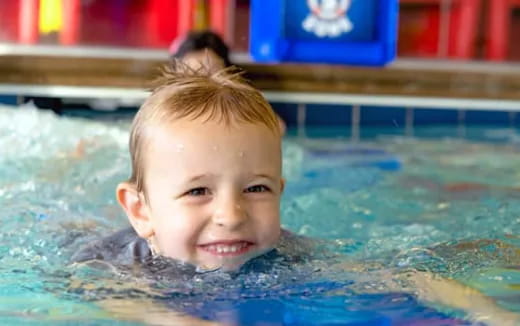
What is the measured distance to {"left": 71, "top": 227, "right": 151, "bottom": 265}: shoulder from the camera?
6.23 ft

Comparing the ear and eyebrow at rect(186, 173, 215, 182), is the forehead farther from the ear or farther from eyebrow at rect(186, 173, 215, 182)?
the ear

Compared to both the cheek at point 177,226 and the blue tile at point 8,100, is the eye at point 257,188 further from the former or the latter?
the blue tile at point 8,100

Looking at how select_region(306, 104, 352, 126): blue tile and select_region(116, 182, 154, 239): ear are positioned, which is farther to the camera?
select_region(306, 104, 352, 126): blue tile

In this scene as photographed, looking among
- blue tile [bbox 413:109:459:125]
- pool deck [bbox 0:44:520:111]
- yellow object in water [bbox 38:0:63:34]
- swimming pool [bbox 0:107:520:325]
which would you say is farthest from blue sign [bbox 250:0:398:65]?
yellow object in water [bbox 38:0:63:34]

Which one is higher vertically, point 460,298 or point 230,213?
point 230,213

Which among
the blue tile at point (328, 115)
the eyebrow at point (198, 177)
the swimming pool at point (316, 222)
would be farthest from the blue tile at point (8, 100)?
the eyebrow at point (198, 177)

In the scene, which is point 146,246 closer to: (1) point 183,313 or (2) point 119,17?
(1) point 183,313

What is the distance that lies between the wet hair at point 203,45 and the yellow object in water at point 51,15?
296cm

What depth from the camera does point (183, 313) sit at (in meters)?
1.53

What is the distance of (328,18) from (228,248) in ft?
11.8

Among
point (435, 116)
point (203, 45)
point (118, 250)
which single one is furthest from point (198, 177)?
point (435, 116)

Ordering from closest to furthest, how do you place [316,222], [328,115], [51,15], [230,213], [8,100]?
1. [230,213]
2. [316,222]
3. [8,100]
4. [328,115]
5. [51,15]

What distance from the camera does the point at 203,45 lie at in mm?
3971

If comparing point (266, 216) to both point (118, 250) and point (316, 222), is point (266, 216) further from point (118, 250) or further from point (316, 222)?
point (316, 222)
